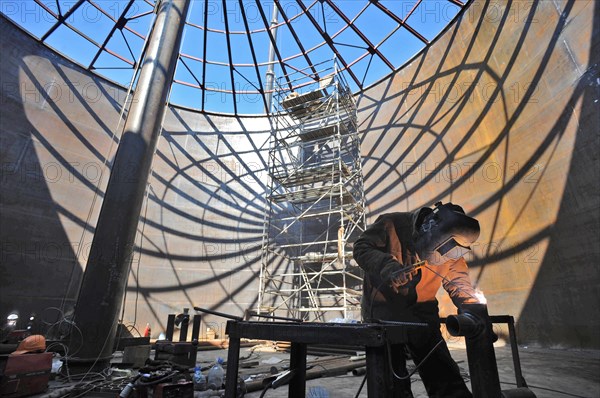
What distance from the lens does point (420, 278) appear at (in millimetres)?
3084

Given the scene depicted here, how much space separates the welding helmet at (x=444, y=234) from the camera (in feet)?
7.89

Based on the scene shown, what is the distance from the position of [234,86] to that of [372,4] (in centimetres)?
851

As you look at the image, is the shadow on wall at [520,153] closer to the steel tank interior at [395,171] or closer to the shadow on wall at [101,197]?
the steel tank interior at [395,171]

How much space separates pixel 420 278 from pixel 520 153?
8.59 meters

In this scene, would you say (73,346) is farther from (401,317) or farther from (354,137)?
(354,137)

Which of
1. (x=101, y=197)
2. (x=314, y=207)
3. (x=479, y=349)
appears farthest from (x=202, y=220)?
(x=479, y=349)

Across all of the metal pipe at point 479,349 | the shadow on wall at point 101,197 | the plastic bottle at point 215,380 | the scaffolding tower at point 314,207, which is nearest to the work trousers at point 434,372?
the metal pipe at point 479,349

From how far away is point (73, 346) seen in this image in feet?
21.2

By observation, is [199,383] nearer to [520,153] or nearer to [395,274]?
[395,274]

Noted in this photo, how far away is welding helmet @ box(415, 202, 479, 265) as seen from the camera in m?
2.41

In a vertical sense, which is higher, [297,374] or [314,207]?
[314,207]

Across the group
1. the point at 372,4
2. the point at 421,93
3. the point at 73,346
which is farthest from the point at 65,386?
the point at 372,4

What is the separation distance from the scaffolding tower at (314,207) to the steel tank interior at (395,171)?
959 mm

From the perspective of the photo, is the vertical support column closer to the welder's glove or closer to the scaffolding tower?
the welder's glove
